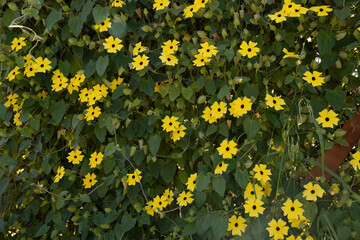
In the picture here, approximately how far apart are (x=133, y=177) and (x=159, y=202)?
0.14m

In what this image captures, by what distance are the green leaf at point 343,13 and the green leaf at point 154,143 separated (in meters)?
0.77

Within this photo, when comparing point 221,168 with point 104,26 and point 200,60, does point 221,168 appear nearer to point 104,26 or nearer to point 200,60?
point 200,60

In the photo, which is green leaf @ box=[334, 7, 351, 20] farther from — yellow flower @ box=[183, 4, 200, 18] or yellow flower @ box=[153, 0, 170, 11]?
yellow flower @ box=[153, 0, 170, 11]

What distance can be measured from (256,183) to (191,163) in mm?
264

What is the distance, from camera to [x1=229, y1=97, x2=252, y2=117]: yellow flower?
1696 mm

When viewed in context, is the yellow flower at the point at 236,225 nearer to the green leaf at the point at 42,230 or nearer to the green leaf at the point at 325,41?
the green leaf at the point at 325,41

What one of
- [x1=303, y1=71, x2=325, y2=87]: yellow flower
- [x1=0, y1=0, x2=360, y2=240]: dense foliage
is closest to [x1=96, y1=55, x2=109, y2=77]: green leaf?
[x1=0, y1=0, x2=360, y2=240]: dense foliage

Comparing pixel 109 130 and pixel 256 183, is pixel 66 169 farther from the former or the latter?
pixel 256 183

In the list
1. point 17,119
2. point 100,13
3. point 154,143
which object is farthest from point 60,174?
point 100,13

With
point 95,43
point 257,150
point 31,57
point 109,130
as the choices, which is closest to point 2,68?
point 31,57

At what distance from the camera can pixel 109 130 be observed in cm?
190

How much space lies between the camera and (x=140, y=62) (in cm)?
183

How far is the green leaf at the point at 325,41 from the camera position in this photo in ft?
5.46

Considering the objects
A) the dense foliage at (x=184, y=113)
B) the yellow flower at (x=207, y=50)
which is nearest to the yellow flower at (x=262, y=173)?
the dense foliage at (x=184, y=113)
